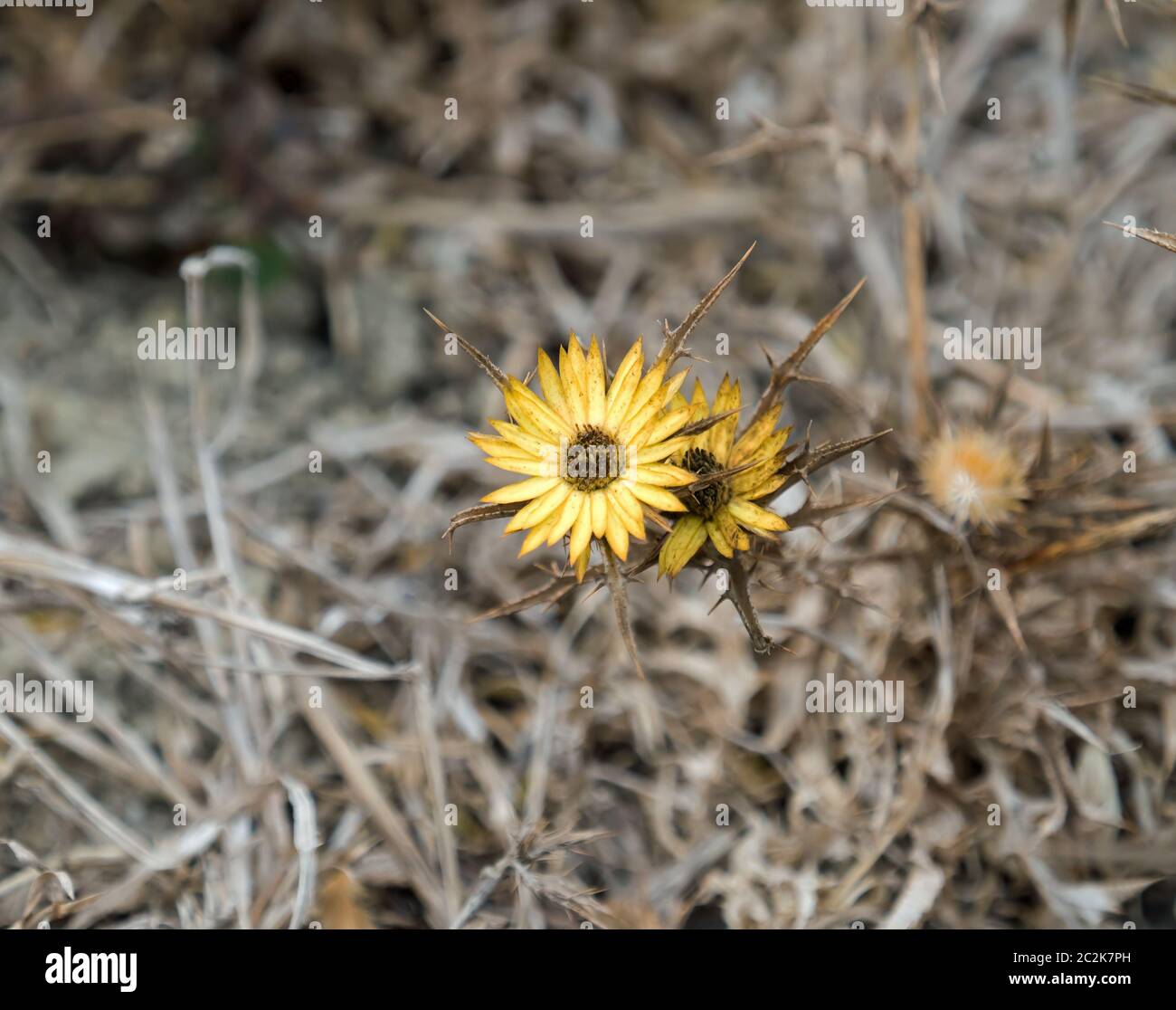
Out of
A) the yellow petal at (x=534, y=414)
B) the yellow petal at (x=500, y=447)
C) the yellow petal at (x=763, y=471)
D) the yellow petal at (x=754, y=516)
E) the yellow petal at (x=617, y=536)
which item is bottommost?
the yellow petal at (x=617, y=536)

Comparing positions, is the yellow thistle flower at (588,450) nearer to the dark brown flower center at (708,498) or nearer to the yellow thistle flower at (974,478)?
the dark brown flower center at (708,498)

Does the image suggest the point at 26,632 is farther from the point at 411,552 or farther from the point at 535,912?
the point at 535,912

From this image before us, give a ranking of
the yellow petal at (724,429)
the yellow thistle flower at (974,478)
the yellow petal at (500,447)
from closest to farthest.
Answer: the yellow petal at (500,447) → the yellow petal at (724,429) → the yellow thistle flower at (974,478)

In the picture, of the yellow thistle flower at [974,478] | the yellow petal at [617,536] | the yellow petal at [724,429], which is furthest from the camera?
the yellow thistle flower at [974,478]

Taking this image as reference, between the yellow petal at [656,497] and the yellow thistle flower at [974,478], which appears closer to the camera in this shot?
the yellow petal at [656,497]

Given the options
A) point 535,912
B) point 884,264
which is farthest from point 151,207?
point 535,912

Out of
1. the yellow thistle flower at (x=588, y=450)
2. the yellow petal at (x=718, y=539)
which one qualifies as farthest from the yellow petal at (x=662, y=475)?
the yellow petal at (x=718, y=539)
